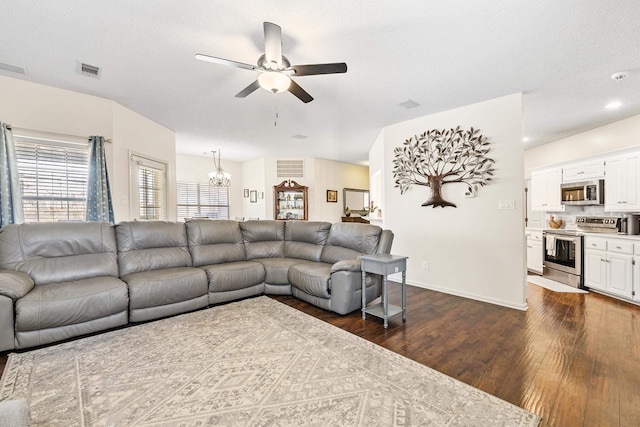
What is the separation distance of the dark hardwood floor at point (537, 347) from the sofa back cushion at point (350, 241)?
78 cm

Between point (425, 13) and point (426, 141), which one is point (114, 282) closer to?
point (425, 13)

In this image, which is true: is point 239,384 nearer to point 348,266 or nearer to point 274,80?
point 348,266

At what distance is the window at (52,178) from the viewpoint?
347 cm

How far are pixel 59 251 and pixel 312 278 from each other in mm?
2763

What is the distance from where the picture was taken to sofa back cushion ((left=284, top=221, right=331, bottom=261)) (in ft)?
13.8

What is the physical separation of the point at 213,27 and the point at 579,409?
3760 mm

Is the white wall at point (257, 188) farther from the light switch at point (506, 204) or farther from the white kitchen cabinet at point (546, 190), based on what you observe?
the white kitchen cabinet at point (546, 190)

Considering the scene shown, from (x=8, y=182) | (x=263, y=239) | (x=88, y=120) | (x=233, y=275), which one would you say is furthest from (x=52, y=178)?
Result: (x=263, y=239)

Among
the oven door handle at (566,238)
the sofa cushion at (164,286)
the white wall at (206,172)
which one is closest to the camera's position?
the sofa cushion at (164,286)

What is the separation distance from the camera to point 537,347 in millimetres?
2457

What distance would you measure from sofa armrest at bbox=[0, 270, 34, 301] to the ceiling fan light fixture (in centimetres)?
272

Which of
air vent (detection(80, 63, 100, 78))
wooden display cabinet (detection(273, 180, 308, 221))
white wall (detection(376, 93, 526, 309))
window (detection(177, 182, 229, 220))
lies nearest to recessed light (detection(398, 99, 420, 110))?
white wall (detection(376, 93, 526, 309))

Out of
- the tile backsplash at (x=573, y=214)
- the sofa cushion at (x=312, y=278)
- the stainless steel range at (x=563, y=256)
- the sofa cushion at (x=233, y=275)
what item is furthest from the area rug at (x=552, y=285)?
the sofa cushion at (x=233, y=275)

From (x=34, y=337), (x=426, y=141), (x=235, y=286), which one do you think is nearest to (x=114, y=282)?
(x=34, y=337)
